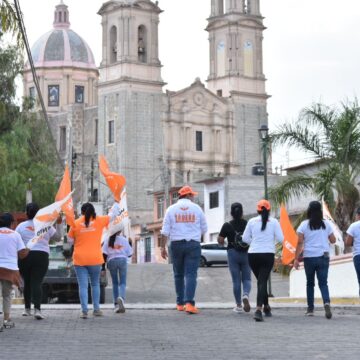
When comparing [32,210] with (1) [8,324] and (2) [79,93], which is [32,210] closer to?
(1) [8,324]

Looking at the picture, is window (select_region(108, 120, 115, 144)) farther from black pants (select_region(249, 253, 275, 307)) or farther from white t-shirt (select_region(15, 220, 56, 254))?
black pants (select_region(249, 253, 275, 307))

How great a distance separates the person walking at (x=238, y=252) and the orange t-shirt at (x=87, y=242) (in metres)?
1.72

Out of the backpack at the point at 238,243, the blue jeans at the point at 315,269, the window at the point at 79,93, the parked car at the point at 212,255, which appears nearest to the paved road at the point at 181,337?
the blue jeans at the point at 315,269

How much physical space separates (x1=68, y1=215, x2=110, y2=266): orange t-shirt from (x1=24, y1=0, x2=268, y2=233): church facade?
76.9 metres

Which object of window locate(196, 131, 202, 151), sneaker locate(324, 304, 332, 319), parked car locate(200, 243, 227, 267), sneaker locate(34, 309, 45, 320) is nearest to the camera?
sneaker locate(34, 309, 45, 320)

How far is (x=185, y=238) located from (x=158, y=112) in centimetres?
8574

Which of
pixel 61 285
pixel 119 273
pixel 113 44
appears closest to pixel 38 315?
pixel 119 273

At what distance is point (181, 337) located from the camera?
45.1 ft

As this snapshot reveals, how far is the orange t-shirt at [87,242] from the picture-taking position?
16.8 metres

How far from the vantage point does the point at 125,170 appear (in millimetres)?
98875

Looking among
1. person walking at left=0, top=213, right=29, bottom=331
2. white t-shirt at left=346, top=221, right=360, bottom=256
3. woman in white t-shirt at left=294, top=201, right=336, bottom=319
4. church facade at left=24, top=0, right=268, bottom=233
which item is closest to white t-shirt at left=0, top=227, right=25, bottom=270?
person walking at left=0, top=213, right=29, bottom=331

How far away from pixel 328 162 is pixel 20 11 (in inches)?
657

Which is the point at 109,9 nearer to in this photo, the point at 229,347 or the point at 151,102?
the point at 151,102

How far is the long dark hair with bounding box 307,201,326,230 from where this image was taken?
17.0 meters
